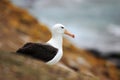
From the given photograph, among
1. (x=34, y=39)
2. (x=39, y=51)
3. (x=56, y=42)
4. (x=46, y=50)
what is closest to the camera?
(x=39, y=51)

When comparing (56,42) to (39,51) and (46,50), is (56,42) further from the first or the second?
(39,51)

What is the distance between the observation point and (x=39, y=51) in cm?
995

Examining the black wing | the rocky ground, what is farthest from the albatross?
the rocky ground

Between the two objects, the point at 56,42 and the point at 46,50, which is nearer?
the point at 46,50

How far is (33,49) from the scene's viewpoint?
9891mm

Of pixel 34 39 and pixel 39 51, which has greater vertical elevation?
pixel 34 39

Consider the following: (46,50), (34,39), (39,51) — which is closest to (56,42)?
(46,50)

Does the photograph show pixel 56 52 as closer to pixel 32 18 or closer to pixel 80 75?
pixel 80 75

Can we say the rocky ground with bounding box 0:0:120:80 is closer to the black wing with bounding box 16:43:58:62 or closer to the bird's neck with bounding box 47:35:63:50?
the bird's neck with bounding box 47:35:63:50

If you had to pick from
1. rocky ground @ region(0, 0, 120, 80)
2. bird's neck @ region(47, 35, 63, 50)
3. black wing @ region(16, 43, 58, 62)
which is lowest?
black wing @ region(16, 43, 58, 62)

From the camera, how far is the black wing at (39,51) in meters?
9.79

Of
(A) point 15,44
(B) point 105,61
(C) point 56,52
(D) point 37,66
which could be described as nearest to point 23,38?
(A) point 15,44

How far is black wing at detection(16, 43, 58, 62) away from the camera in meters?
9.79

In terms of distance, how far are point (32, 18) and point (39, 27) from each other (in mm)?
656
